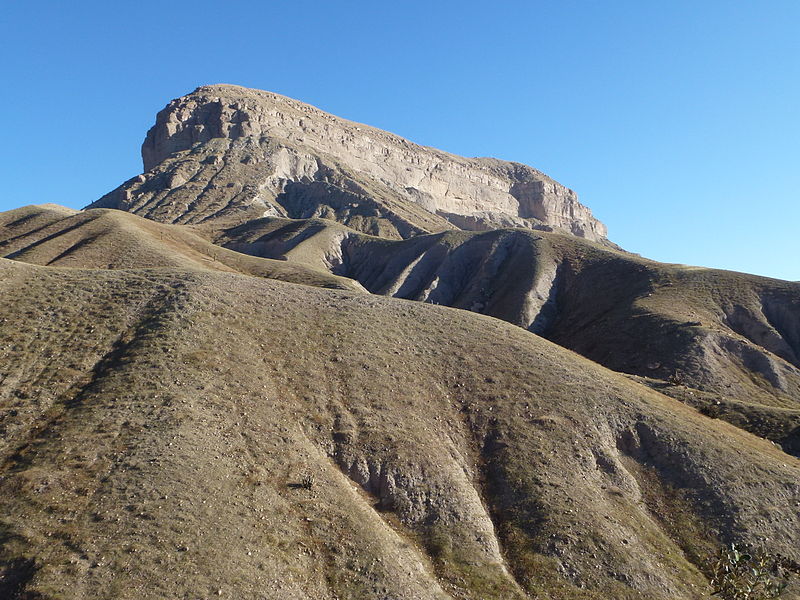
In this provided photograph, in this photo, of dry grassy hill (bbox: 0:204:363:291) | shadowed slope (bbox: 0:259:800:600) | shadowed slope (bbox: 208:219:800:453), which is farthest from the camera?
dry grassy hill (bbox: 0:204:363:291)

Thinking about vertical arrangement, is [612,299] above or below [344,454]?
above

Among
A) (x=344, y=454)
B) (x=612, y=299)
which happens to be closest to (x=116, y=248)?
(x=344, y=454)

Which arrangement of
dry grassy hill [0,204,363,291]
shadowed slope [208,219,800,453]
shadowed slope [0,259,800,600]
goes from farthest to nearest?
dry grassy hill [0,204,363,291], shadowed slope [208,219,800,453], shadowed slope [0,259,800,600]

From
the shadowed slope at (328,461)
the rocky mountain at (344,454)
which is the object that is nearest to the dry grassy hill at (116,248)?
the rocky mountain at (344,454)

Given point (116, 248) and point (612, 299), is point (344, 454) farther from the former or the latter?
point (612, 299)

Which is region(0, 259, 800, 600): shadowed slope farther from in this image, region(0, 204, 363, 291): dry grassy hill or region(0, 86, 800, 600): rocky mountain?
region(0, 204, 363, 291): dry grassy hill

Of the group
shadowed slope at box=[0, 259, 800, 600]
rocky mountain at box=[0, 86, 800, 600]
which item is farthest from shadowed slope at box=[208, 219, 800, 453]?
shadowed slope at box=[0, 259, 800, 600]

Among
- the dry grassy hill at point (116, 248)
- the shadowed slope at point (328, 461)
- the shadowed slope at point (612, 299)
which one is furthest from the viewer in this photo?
the dry grassy hill at point (116, 248)

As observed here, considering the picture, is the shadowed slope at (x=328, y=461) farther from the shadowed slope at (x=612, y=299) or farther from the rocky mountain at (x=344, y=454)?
the shadowed slope at (x=612, y=299)

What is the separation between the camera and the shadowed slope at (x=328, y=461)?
72.8 ft

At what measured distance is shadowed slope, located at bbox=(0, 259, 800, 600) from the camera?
2220 cm

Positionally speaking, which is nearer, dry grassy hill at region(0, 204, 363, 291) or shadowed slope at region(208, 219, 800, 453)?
shadowed slope at region(208, 219, 800, 453)

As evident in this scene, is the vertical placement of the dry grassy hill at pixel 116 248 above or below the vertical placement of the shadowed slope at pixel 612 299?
below

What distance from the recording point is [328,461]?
A: 1191 inches
